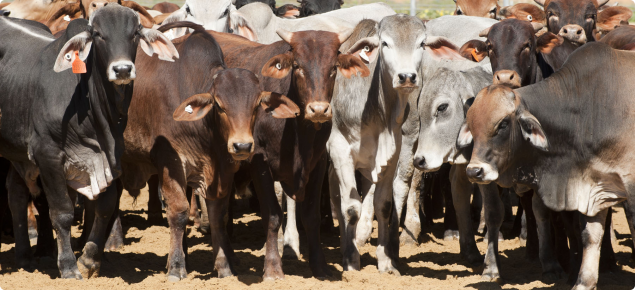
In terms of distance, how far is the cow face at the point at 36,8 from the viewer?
1057cm

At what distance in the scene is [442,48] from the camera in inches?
280

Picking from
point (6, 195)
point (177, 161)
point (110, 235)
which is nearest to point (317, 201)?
point (177, 161)

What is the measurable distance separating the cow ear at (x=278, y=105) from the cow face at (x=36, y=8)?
18.0ft

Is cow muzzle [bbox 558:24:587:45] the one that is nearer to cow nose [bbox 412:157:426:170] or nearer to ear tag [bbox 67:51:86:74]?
cow nose [bbox 412:157:426:170]

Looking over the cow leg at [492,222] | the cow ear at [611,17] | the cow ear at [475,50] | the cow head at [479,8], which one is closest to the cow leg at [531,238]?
the cow leg at [492,222]

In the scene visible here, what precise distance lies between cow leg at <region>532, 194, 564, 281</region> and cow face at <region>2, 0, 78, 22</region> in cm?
698

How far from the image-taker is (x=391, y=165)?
7.06 meters

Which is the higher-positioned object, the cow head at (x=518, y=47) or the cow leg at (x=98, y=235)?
the cow head at (x=518, y=47)

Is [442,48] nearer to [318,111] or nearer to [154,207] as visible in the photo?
[318,111]

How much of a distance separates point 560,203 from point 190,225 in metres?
4.62

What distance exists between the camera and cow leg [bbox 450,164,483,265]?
23.8 ft

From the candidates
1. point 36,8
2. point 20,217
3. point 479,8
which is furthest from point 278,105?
point 479,8

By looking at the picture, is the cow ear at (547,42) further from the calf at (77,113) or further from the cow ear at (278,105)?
the calf at (77,113)

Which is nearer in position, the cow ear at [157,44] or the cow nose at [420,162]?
the cow ear at [157,44]
